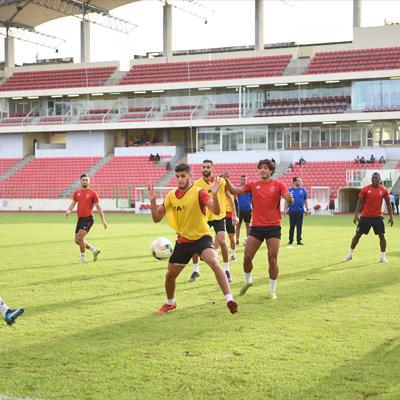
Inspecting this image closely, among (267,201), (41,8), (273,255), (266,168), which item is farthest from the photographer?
(41,8)

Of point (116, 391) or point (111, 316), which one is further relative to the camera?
point (111, 316)

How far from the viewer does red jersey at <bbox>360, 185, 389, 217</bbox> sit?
16.1m

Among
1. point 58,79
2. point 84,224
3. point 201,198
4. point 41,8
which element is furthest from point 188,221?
point 58,79

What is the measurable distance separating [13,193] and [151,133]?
45.5 feet

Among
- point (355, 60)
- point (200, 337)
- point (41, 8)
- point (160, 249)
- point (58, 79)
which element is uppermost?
point (41, 8)

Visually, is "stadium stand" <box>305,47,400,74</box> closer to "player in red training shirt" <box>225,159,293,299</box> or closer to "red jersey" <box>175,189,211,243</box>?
"player in red training shirt" <box>225,159,293,299</box>

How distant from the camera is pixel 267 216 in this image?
11.2 meters

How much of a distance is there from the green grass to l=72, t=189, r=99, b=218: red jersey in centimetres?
210

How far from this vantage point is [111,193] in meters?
55.3

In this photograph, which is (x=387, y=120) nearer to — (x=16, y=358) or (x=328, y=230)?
(x=328, y=230)

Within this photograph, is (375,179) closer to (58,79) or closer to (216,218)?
(216,218)

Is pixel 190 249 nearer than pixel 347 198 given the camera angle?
Yes

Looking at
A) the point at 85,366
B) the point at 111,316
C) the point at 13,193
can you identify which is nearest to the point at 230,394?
the point at 85,366

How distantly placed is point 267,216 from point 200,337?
136 inches
